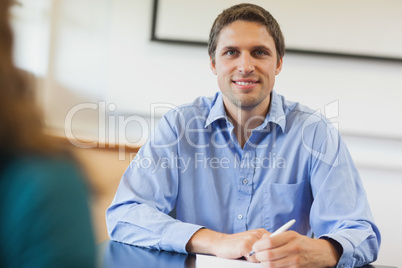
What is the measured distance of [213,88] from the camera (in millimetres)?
1991

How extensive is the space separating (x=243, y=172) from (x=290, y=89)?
742 millimetres

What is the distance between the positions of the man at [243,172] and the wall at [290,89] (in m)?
0.41

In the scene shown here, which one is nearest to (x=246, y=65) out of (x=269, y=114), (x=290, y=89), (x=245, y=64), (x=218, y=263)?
(x=245, y=64)

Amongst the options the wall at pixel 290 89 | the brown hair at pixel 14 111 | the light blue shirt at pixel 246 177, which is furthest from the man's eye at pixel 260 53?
the brown hair at pixel 14 111

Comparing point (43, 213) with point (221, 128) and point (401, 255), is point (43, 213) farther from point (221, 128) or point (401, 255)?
point (401, 255)

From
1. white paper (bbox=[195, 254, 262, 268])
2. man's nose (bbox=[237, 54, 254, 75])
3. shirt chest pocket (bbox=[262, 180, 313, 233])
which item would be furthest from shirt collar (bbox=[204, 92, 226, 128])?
white paper (bbox=[195, 254, 262, 268])

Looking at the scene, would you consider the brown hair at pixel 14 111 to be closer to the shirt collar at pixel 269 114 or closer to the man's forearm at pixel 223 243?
the man's forearm at pixel 223 243

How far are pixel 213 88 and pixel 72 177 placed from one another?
64.7 inches

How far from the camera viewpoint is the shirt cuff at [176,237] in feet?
3.45

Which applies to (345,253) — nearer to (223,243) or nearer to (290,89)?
(223,243)

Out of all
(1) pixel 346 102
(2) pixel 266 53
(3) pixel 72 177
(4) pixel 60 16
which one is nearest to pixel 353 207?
(2) pixel 266 53

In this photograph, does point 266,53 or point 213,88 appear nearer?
point 266,53

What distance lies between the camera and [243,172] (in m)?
1.36

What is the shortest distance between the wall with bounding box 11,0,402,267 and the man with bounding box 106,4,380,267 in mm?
414
